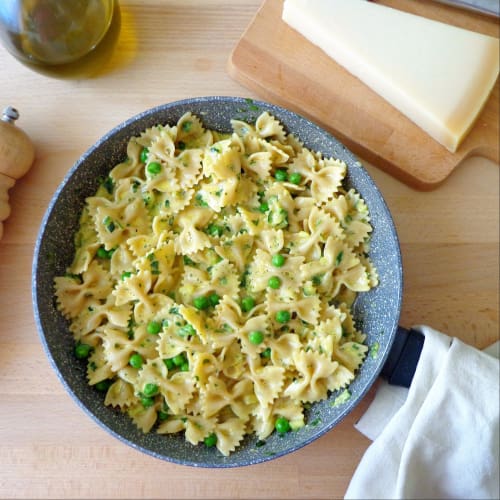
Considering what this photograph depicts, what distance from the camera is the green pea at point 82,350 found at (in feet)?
8.26

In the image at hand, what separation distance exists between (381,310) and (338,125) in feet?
2.80

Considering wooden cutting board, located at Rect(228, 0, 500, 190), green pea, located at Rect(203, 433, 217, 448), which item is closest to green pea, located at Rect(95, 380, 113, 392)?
green pea, located at Rect(203, 433, 217, 448)

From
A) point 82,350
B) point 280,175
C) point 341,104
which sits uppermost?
point 341,104

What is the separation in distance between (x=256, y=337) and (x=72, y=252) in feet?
2.80

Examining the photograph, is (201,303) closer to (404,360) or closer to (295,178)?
(295,178)

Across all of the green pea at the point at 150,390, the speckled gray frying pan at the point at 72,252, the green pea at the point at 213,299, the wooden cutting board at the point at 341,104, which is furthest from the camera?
the wooden cutting board at the point at 341,104

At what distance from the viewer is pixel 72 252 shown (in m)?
2.62

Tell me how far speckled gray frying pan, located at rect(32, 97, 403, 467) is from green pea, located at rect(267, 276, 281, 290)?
0.36 metres

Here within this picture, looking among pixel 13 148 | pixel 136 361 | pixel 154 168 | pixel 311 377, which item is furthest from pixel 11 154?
pixel 311 377

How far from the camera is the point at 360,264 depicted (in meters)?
2.62

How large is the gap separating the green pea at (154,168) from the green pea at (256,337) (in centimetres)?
79

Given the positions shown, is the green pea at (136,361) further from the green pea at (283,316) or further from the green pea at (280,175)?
the green pea at (280,175)

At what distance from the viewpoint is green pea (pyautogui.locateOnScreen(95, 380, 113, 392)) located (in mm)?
2520

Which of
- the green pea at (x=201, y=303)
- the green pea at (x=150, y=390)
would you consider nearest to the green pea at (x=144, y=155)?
the green pea at (x=201, y=303)
